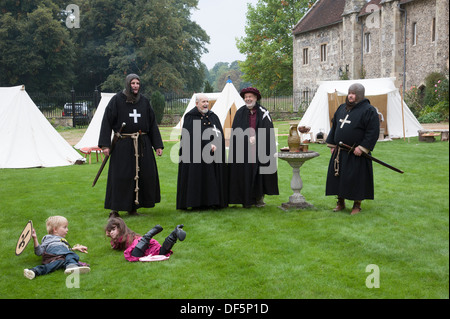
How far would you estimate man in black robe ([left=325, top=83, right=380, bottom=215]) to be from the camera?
6.84 metres

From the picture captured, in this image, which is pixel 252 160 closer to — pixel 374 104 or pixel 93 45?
pixel 374 104

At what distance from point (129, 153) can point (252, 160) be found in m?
1.80

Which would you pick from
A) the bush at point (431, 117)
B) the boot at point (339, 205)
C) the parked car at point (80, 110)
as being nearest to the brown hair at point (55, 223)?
the boot at point (339, 205)

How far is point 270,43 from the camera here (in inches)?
1720

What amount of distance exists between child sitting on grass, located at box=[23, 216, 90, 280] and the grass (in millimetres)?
97

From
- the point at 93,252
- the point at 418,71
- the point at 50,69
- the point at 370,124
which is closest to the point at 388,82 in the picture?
the point at 418,71

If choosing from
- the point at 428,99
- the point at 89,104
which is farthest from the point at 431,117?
the point at 89,104

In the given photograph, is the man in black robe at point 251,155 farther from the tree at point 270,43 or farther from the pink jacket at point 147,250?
the tree at point 270,43

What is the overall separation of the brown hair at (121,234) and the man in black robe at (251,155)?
2.40 meters

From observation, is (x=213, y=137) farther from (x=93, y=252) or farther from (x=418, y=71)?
(x=418, y=71)

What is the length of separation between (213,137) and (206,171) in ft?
1.70

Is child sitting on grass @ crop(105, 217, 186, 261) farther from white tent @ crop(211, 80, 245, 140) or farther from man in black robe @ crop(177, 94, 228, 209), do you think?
white tent @ crop(211, 80, 245, 140)

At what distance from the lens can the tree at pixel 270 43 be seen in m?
42.3

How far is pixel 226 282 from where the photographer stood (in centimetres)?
456
